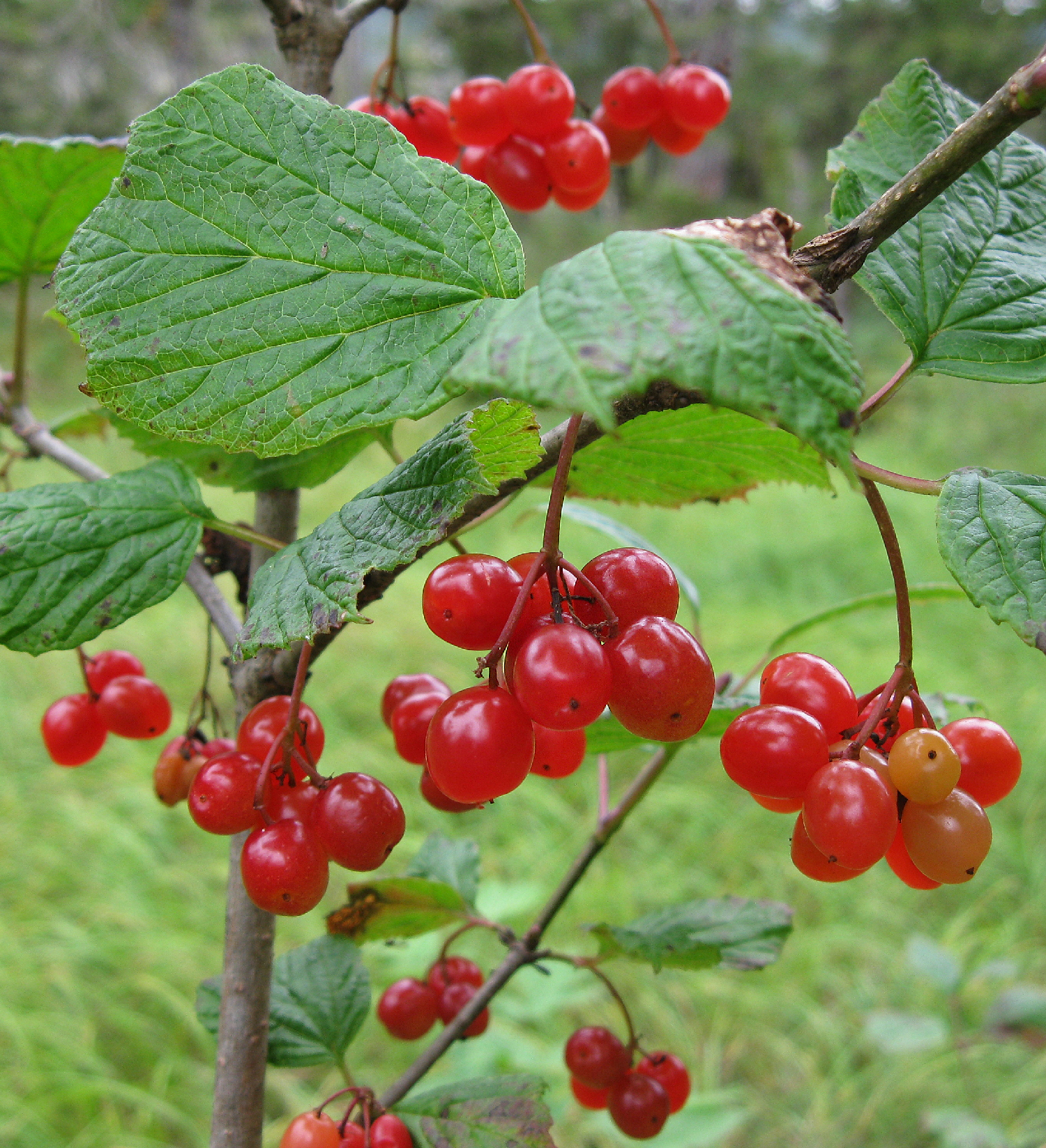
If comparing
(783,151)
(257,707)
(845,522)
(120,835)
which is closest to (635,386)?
(257,707)

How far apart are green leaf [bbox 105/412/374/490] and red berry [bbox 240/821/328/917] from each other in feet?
0.86

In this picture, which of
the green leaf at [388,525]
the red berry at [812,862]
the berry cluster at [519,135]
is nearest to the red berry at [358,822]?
the green leaf at [388,525]

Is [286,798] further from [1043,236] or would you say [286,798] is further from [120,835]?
[120,835]

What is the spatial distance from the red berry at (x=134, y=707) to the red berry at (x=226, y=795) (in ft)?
0.95

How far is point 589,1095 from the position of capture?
3.17 feet

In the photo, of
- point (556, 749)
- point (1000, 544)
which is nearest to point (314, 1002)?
point (556, 749)

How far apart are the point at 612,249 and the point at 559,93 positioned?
0.59 m

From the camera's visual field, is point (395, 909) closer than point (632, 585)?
No

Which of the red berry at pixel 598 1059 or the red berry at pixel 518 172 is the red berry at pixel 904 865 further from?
the red berry at pixel 518 172

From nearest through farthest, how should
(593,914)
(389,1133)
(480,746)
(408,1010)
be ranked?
(480,746)
(389,1133)
(408,1010)
(593,914)

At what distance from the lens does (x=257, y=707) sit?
22.2 inches

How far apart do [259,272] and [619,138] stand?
0.75 m

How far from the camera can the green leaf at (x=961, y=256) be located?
53 cm

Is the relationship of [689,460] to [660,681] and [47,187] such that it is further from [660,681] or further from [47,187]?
[47,187]
